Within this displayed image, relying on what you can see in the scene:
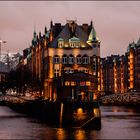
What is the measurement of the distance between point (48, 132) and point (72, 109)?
663 centimetres

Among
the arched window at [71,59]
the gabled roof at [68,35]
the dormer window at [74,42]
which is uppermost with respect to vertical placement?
the gabled roof at [68,35]

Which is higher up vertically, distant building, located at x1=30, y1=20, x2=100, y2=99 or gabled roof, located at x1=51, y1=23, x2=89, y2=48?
gabled roof, located at x1=51, y1=23, x2=89, y2=48

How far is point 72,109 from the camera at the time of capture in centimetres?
9200

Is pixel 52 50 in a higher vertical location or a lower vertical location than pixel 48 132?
higher

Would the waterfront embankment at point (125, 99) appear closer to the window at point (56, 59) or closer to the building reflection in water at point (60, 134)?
the window at point (56, 59)

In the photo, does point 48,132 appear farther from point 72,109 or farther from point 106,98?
point 106,98

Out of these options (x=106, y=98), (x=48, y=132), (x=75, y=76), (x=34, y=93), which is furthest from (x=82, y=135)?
(x=106, y=98)

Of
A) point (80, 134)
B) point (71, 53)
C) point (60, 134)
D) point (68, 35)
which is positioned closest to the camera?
point (80, 134)

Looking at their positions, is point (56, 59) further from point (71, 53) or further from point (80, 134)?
point (80, 134)

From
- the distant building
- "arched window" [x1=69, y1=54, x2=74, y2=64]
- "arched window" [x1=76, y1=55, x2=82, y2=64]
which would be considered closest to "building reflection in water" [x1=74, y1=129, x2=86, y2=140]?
the distant building

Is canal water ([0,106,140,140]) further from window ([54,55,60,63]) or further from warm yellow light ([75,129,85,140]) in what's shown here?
window ([54,55,60,63])

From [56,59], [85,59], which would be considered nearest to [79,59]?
[85,59]

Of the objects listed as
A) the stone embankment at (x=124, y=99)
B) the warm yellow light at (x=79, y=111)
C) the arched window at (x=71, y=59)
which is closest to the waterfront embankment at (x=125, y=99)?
the stone embankment at (x=124, y=99)

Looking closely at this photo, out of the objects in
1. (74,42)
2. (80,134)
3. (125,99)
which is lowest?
(80,134)
